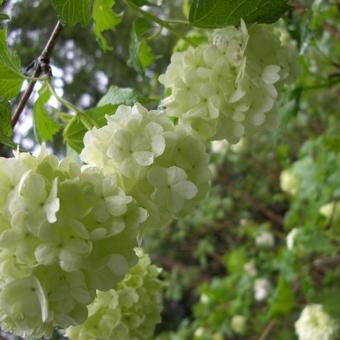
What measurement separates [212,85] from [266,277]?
176 cm

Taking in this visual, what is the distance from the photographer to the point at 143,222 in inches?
21.5

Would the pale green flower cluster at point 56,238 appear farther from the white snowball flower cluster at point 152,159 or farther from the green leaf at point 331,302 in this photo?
the green leaf at point 331,302

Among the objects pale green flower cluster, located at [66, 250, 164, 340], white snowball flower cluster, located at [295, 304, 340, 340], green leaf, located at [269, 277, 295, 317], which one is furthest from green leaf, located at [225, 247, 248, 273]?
pale green flower cluster, located at [66, 250, 164, 340]

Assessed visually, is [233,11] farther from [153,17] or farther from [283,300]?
[283,300]

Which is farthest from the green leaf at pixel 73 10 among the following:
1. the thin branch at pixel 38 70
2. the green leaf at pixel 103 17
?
the green leaf at pixel 103 17

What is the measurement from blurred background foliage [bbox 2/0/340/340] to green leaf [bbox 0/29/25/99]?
22 centimetres

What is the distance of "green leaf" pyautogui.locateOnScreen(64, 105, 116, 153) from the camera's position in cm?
72

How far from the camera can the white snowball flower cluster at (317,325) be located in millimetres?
1565

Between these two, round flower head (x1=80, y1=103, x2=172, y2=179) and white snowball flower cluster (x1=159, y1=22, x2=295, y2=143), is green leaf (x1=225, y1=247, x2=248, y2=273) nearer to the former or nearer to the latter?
white snowball flower cluster (x1=159, y1=22, x2=295, y2=143)

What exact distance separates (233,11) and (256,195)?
9.39 ft

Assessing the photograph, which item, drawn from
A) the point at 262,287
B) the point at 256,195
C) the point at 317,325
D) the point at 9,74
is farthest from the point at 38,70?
the point at 256,195

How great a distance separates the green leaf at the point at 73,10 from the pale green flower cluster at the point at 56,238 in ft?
0.67

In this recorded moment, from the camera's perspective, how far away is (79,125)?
2.43ft

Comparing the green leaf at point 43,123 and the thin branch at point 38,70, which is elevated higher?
the thin branch at point 38,70
